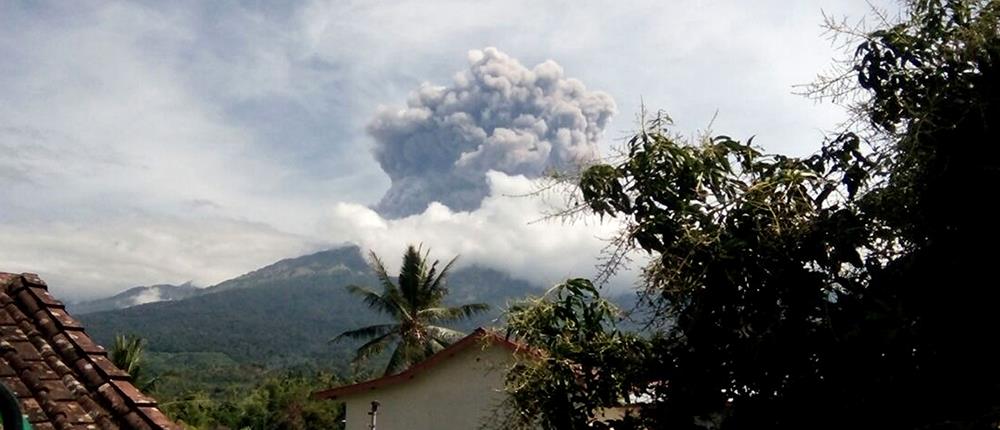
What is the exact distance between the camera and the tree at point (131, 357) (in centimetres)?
3675

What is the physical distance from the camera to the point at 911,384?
12.1 ft

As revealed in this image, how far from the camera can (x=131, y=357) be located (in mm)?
37500

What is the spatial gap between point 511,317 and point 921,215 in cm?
219

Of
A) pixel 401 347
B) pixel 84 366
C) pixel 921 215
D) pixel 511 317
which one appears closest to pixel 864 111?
pixel 921 215

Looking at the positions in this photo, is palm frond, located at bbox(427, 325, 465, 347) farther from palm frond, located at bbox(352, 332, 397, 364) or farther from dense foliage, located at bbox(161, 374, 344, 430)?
dense foliage, located at bbox(161, 374, 344, 430)

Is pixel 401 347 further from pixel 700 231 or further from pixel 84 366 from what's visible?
pixel 700 231

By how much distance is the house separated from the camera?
19.3m

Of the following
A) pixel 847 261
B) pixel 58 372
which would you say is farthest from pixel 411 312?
pixel 847 261

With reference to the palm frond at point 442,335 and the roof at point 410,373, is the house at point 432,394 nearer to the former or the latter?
the roof at point 410,373

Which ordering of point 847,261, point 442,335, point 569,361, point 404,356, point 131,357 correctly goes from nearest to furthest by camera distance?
point 847,261, point 569,361, point 404,356, point 442,335, point 131,357

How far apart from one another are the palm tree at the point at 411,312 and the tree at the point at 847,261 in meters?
27.1

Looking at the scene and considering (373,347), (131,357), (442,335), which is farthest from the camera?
(131,357)

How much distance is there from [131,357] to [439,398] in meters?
22.5

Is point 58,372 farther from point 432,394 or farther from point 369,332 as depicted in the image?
point 369,332
